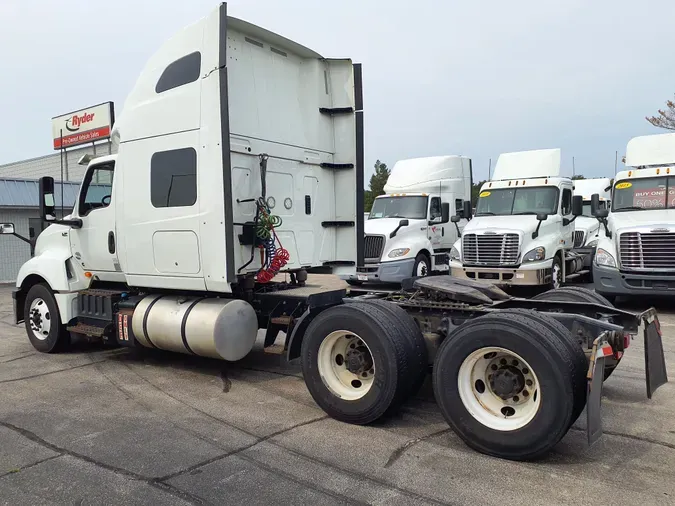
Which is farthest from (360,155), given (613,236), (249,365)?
(613,236)

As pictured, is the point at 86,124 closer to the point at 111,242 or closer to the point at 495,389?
the point at 111,242

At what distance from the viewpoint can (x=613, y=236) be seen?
11234mm

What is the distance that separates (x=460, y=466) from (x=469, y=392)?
548 millimetres

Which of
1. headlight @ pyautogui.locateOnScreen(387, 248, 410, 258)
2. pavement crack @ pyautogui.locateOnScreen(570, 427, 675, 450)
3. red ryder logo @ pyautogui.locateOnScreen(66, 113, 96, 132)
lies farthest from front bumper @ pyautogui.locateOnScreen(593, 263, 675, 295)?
red ryder logo @ pyautogui.locateOnScreen(66, 113, 96, 132)

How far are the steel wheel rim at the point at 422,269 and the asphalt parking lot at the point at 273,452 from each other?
8.28 metres

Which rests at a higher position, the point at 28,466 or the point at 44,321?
the point at 44,321

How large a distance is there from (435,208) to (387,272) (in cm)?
257

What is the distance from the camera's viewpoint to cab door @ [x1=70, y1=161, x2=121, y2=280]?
23.5 feet

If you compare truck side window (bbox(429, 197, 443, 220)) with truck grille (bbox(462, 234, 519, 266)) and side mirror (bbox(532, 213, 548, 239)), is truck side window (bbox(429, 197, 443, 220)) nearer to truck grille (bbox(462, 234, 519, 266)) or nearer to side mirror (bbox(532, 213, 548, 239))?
truck grille (bbox(462, 234, 519, 266))

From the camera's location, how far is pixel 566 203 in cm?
1353

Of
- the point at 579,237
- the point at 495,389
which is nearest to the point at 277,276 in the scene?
the point at 495,389

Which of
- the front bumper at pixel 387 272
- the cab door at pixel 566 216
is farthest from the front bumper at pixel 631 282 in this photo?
the front bumper at pixel 387 272

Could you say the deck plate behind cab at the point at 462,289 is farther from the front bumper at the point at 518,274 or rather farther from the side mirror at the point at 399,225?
the side mirror at the point at 399,225

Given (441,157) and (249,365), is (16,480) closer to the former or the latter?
(249,365)
